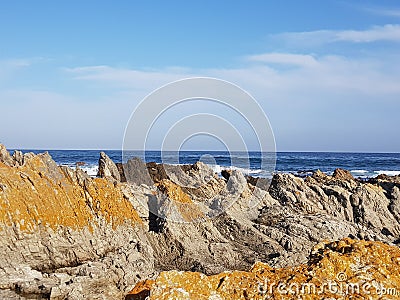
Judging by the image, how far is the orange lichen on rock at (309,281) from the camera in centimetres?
359

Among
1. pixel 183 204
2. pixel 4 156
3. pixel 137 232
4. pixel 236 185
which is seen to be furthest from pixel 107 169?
pixel 137 232

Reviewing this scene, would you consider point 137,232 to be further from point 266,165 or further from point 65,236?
point 266,165

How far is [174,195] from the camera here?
1198 cm

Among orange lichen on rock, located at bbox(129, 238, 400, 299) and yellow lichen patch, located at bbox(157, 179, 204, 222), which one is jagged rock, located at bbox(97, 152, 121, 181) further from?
orange lichen on rock, located at bbox(129, 238, 400, 299)

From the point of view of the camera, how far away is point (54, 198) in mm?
10039

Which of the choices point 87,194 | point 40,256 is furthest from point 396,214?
point 40,256

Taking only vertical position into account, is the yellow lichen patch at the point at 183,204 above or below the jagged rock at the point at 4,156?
below

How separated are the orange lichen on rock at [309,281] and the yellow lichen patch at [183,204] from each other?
25.6 feet

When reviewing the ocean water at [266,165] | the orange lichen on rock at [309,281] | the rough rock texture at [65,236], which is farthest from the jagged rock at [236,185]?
the ocean water at [266,165]
